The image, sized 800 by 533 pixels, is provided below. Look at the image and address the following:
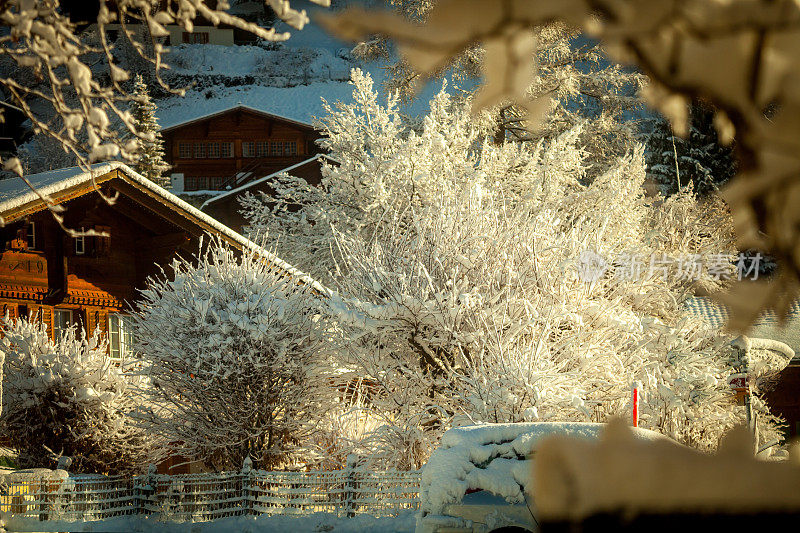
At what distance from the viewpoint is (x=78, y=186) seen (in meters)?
→ 16.2

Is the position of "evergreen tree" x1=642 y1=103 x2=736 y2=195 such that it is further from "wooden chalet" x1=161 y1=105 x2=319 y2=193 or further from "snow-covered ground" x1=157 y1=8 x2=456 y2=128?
"snow-covered ground" x1=157 y1=8 x2=456 y2=128

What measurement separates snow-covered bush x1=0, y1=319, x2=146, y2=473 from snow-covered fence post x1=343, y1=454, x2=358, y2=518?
15.1ft

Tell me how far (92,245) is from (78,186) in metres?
2.84

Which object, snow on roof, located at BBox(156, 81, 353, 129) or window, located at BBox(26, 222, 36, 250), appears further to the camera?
snow on roof, located at BBox(156, 81, 353, 129)

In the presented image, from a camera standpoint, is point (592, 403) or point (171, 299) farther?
point (171, 299)

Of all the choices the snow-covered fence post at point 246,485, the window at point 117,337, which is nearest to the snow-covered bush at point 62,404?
the snow-covered fence post at point 246,485

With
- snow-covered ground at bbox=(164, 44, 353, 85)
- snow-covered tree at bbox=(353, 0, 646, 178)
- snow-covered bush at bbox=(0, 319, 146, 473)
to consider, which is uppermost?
snow-covered ground at bbox=(164, 44, 353, 85)

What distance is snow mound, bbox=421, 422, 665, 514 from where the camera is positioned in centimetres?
762

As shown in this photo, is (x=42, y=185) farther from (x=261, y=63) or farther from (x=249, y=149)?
(x=261, y=63)

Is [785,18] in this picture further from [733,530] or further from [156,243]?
[156,243]

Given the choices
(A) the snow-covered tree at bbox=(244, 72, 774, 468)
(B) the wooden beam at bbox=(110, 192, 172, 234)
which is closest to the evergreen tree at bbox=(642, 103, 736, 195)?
(A) the snow-covered tree at bbox=(244, 72, 774, 468)

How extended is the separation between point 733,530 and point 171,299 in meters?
14.3

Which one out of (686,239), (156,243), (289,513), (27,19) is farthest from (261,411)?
(686,239)

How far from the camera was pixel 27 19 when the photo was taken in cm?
360
